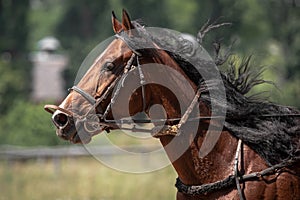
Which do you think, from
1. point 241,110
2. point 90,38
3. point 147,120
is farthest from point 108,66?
point 90,38

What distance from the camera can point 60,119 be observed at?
5344mm

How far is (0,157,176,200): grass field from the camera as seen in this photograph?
528 inches

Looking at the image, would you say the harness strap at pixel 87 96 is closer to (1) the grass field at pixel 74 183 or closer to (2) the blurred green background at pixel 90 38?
(1) the grass field at pixel 74 183

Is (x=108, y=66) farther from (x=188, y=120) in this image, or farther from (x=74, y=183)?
(x=74, y=183)

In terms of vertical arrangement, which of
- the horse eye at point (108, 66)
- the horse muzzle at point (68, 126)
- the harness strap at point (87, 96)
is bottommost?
the horse muzzle at point (68, 126)

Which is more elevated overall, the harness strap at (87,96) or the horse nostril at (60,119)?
the harness strap at (87,96)

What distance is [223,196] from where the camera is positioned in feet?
17.5

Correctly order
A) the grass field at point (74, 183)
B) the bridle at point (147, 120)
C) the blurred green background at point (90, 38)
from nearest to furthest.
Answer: the bridle at point (147, 120)
the grass field at point (74, 183)
the blurred green background at point (90, 38)

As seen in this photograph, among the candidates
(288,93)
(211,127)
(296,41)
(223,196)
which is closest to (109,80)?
(211,127)

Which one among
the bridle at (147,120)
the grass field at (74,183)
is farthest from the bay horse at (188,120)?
the grass field at (74,183)

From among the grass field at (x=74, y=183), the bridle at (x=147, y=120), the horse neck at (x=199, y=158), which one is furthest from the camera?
the grass field at (x=74, y=183)

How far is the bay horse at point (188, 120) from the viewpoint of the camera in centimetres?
533

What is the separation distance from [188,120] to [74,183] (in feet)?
32.4

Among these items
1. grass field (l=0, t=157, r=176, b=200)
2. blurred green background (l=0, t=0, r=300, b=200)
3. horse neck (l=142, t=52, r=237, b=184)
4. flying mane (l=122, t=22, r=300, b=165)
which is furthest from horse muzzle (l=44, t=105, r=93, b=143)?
blurred green background (l=0, t=0, r=300, b=200)
